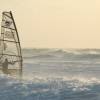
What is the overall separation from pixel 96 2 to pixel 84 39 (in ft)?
0.70

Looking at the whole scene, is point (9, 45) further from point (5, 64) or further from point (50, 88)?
point (50, 88)

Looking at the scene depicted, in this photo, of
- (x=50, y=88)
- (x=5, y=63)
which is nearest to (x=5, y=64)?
(x=5, y=63)

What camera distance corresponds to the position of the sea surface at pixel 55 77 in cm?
154

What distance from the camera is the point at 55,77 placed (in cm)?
157

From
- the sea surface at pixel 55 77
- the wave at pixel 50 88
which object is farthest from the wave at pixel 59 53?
the wave at pixel 50 88

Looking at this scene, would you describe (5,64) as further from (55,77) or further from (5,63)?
(55,77)

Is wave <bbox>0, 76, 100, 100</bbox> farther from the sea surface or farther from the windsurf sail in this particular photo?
the windsurf sail

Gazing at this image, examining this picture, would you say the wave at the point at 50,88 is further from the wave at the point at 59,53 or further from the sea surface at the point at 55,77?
the wave at the point at 59,53

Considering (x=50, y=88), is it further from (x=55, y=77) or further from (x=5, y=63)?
(x=5, y=63)

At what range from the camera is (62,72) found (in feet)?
5.17

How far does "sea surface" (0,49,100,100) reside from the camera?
60.8 inches

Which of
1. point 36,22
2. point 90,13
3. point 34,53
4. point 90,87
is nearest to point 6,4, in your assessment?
point 36,22

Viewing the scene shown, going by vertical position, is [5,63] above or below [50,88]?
above

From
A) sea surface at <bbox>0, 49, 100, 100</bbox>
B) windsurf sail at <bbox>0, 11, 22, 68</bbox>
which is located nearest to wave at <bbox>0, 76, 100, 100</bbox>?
sea surface at <bbox>0, 49, 100, 100</bbox>
